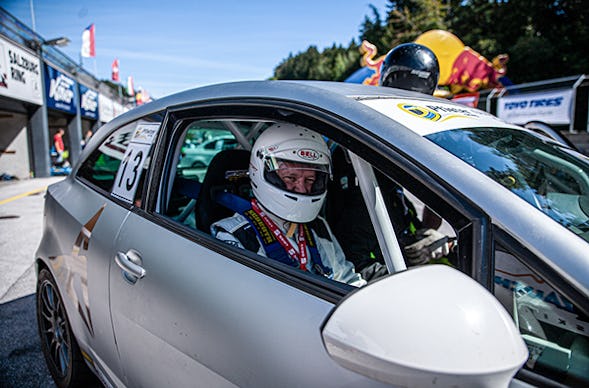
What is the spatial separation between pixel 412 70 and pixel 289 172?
185 cm

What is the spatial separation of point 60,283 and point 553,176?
2259 millimetres

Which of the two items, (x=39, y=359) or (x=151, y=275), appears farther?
(x=39, y=359)

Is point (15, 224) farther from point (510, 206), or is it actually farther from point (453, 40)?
point (453, 40)

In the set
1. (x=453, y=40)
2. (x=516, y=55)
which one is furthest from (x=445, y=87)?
(x=516, y=55)

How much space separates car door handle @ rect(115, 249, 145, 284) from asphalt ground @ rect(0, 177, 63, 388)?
1368mm

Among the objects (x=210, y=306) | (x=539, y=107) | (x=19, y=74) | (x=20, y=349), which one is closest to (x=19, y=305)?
(x=20, y=349)

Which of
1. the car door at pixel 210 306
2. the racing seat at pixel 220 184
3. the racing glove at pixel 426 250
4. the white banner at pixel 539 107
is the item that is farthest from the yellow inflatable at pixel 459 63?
the car door at pixel 210 306

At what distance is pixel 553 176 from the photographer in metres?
1.27

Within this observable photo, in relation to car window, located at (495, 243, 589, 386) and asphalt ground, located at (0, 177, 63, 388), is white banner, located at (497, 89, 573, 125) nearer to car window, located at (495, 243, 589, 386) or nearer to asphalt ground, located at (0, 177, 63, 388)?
car window, located at (495, 243, 589, 386)

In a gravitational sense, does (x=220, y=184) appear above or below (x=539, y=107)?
below

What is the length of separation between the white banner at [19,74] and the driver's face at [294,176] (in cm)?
1253

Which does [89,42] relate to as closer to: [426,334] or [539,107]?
[539,107]

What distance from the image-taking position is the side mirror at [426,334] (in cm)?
63

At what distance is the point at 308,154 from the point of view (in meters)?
1.72
